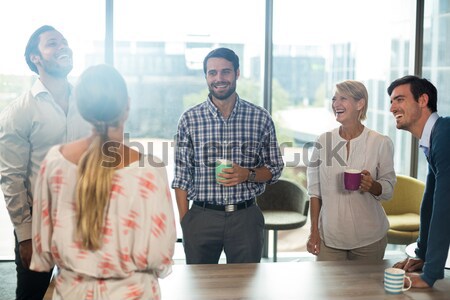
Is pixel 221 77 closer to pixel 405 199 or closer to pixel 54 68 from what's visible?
pixel 54 68

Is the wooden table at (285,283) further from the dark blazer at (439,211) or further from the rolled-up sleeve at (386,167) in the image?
the rolled-up sleeve at (386,167)

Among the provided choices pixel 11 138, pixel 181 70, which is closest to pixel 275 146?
pixel 11 138

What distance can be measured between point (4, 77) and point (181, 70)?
1510mm

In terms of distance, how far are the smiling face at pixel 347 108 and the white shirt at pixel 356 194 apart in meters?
0.09

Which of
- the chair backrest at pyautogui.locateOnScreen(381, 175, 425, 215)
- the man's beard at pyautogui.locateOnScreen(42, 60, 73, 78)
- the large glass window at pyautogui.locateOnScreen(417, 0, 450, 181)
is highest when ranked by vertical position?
the large glass window at pyautogui.locateOnScreen(417, 0, 450, 181)

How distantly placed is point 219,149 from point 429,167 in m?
1.17

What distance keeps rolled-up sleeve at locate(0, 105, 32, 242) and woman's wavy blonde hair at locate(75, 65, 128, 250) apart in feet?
3.90

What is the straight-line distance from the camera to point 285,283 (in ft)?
7.70

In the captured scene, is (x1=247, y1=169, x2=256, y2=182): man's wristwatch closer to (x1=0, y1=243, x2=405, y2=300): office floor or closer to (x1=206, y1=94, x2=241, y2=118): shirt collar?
(x1=206, y1=94, x2=241, y2=118): shirt collar

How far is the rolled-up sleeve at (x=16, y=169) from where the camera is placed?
2.73m

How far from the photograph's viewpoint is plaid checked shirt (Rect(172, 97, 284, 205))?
312cm

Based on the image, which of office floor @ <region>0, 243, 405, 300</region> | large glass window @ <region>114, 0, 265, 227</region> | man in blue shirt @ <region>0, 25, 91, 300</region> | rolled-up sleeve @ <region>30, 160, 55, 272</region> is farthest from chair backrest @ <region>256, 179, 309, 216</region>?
rolled-up sleeve @ <region>30, 160, 55, 272</region>

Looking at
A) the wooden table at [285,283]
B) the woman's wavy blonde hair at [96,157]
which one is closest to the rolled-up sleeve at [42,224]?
the woman's wavy blonde hair at [96,157]

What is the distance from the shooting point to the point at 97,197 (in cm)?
163
